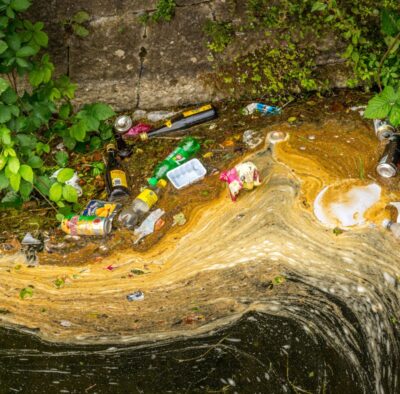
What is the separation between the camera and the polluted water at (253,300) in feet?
7.48

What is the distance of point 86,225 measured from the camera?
2.77 metres

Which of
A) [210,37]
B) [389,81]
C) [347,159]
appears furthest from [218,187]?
[389,81]

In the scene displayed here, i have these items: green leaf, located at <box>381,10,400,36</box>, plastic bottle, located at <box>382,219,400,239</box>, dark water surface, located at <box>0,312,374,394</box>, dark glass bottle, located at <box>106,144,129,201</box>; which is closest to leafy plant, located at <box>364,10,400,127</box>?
green leaf, located at <box>381,10,400,36</box>

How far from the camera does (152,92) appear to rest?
3.17 m

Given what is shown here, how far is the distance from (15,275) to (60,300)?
0.94ft

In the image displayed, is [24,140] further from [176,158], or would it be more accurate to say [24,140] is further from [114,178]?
[176,158]

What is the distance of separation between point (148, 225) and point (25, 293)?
670 mm

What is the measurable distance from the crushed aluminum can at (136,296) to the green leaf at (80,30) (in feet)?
4.54

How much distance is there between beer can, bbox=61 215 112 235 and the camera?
275 cm

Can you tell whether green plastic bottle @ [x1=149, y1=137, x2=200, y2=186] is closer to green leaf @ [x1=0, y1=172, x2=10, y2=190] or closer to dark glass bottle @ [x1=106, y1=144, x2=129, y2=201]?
dark glass bottle @ [x1=106, y1=144, x2=129, y2=201]

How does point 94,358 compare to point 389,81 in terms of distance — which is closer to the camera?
point 94,358

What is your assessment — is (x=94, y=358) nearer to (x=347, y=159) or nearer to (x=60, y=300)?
(x=60, y=300)

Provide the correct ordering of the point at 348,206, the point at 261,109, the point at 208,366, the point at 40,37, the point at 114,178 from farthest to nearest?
the point at 261,109, the point at 114,178, the point at 40,37, the point at 348,206, the point at 208,366

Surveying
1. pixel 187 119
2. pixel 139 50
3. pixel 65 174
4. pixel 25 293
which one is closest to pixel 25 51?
pixel 65 174
